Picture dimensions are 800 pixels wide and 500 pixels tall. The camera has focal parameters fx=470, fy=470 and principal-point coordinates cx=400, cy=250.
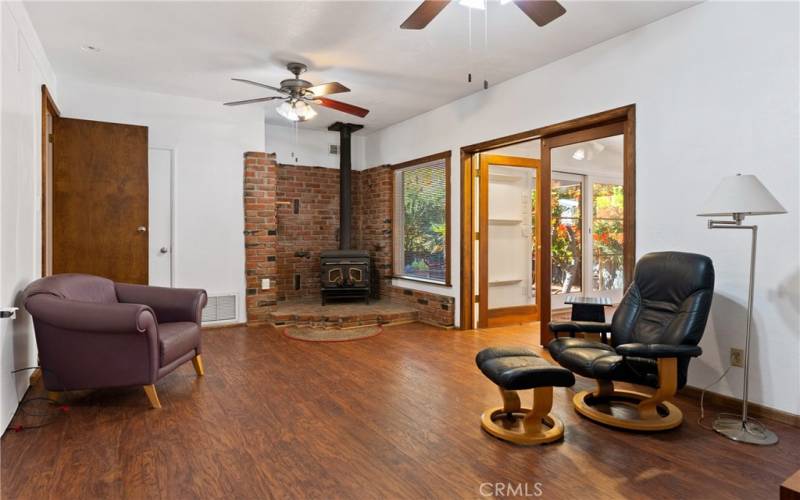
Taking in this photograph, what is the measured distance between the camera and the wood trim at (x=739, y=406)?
108 inches

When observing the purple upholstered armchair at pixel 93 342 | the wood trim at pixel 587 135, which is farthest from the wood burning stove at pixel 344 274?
the purple upholstered armchair at pixel 93 342

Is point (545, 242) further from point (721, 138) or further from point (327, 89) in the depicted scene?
point (327, 89)

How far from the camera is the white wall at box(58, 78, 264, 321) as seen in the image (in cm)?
518

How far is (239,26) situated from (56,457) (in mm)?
3003

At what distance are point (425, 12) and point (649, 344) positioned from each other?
225cm

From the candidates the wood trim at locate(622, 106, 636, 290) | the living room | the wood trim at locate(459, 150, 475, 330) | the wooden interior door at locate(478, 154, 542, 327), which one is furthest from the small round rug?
the wood trim at locate(622, 106, 636, 290)

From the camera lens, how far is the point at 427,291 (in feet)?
19.6

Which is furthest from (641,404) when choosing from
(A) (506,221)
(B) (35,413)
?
(B) (35,413)

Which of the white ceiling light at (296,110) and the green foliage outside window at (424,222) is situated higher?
the white ceiling light at (296,110)

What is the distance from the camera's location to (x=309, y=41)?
149 inches

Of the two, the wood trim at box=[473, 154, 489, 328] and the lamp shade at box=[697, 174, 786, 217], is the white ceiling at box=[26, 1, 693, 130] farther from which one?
the lamp shade at box=[697, 174, 786, 217]

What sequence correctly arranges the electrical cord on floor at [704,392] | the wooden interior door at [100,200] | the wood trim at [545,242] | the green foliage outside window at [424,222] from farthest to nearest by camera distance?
the green foliage outside window at [424,222]
the wood trim at [545,242]
the wooden interior door at [100,200]
the electrical cord on floor at [704,392]

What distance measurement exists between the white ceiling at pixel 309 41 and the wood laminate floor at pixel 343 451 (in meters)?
2.67

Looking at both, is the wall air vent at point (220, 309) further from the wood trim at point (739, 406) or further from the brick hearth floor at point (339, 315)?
the wood trim at point (739, 406)
